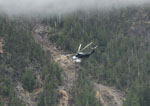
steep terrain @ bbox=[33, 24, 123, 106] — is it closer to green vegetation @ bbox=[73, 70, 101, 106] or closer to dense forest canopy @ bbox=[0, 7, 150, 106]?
dense forest canopy @ bbox=[0, 7, 150, 106]

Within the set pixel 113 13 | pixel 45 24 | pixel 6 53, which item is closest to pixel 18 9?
pixel 45 24

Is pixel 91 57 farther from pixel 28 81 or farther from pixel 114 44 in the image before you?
pixel 28 81

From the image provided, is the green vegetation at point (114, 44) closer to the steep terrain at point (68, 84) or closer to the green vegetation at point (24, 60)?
the steep terrain at point (68, 84)

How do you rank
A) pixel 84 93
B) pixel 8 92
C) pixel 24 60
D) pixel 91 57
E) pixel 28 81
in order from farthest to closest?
pixel 91 57
pixel 24 60
pixel 28 81
pixel 84 93
pixel 8 92

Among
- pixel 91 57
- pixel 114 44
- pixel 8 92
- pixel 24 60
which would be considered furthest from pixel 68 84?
pixel 114 44

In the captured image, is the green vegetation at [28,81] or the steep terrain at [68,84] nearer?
the green vegetation at [28,81]

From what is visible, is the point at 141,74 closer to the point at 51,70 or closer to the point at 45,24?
the point at 51,70

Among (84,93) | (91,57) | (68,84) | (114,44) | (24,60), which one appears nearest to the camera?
(84,93)

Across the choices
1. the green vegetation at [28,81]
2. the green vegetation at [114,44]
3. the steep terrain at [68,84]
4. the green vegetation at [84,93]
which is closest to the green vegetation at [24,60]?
the green vegetation at [28,81]
